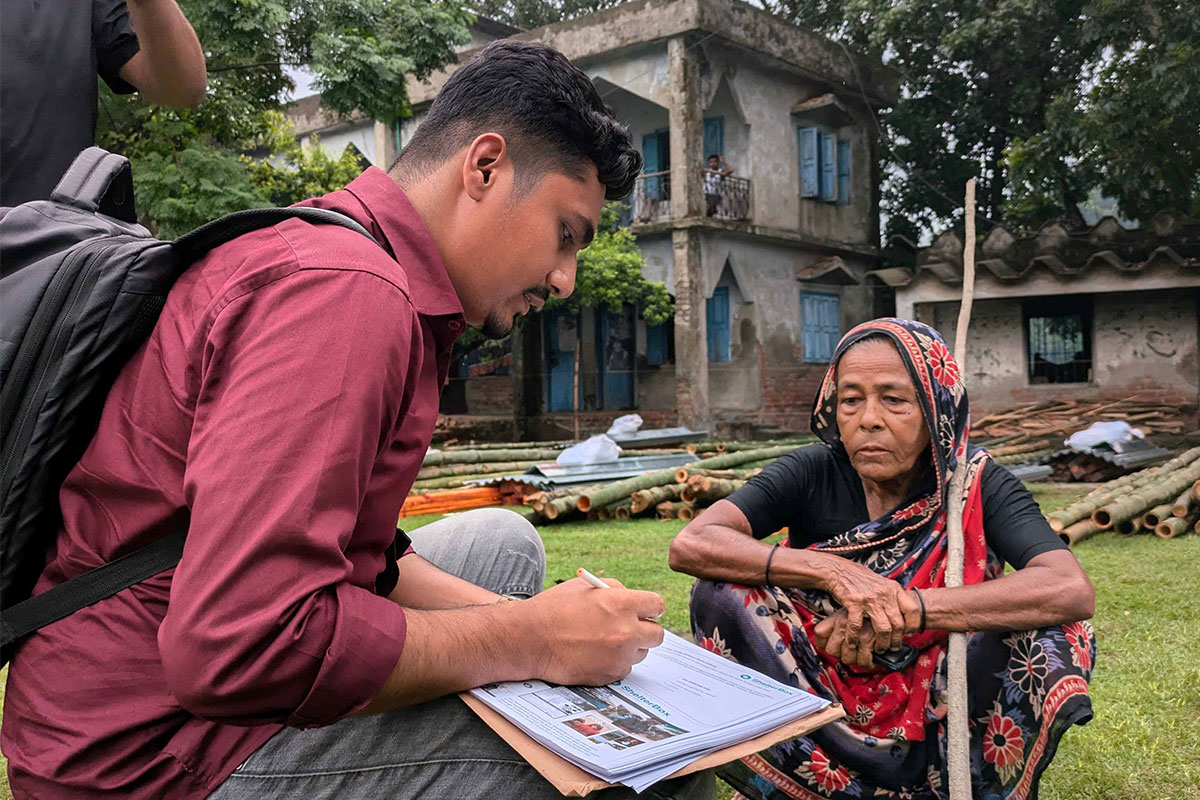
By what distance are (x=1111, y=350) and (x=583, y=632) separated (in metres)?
15.6

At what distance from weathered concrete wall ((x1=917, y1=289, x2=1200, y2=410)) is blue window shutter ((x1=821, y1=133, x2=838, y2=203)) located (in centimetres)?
322

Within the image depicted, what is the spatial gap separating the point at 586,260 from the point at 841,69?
6.85 meters

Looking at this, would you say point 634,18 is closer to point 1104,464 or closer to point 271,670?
point 1104,464

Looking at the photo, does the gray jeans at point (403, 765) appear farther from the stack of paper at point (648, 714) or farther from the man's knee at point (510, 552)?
the man's knee at point (510, 552)

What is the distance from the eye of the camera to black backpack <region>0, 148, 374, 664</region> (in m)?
1.26

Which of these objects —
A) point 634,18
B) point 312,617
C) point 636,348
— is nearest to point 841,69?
point 634,18

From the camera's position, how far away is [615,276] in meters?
15.1

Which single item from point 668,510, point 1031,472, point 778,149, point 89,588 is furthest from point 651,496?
point 778,149

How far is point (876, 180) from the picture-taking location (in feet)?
64.0

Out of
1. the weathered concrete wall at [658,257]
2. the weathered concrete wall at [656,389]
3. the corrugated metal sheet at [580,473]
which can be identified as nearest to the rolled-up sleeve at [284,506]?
the corrugated metal sheet at [580,473]

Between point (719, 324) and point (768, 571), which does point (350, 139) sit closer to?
point (719, 324)

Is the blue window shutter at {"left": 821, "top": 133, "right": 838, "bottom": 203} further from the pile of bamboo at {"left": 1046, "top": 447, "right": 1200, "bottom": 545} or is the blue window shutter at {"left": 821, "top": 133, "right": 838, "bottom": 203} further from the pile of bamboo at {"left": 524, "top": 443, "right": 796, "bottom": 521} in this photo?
the pile of bamboo at {"left": 1046, "top": 447, "right": 1200, "bottom": 545}

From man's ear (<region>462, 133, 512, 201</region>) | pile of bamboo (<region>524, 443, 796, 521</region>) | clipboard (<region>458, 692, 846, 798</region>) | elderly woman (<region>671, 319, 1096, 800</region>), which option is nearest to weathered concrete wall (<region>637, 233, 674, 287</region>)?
pile of bamboo (<region>524, 443, 796, 521</region>)

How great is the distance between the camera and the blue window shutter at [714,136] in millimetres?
16609
